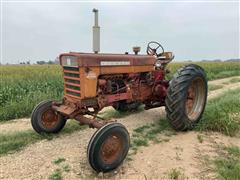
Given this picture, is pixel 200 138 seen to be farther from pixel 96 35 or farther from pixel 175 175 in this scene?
pixel 96 35

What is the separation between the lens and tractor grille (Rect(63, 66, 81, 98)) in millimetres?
4754

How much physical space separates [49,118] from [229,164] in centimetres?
323

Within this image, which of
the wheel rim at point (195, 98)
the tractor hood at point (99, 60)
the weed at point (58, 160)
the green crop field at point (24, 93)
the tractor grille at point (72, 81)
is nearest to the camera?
the weed at point (58, 160)

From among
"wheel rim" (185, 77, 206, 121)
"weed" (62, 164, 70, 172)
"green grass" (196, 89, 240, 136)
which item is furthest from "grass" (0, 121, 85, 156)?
"green grass" (196, 89, 240, 136)

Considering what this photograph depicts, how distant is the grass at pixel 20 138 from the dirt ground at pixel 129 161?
0.16 meters

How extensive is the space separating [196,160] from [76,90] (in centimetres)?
221

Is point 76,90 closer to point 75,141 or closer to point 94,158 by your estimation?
point 75,141

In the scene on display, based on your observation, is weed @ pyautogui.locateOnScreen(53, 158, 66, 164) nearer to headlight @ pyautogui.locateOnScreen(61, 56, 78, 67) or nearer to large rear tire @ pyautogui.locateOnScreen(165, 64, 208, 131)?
headlight @ pyautogui.locateOnScreen(61, 56, 78, 67)

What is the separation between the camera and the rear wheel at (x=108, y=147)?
3.86 meters

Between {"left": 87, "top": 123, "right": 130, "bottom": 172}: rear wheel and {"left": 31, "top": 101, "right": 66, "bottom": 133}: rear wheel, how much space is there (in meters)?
1.76

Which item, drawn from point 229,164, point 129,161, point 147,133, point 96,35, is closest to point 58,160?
point 129,161

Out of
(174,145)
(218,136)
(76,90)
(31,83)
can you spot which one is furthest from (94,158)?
(31,83)

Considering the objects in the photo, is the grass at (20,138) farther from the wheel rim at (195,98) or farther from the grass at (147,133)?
the wheel rim at (195,98)

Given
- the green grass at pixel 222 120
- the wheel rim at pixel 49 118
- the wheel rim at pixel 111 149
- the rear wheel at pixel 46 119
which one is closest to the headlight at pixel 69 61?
the rear wheel at pixel 46 119
